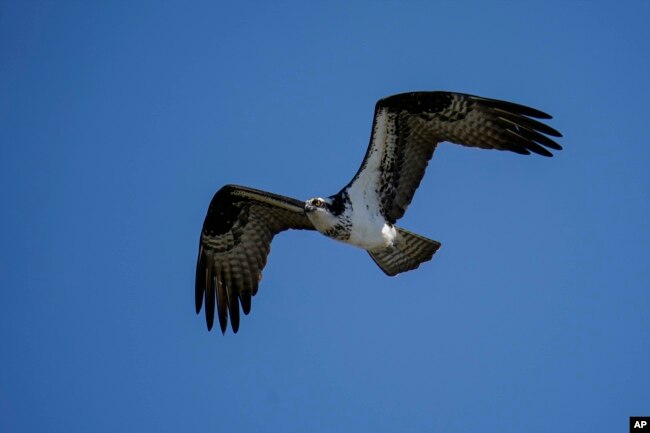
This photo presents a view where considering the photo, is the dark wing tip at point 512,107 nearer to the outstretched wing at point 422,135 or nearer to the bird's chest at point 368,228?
the outstretched wing at point 422,135

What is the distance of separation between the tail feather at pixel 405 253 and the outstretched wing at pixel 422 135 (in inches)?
12.1

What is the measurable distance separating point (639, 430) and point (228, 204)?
228 inches

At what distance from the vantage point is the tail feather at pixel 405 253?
1207 cm

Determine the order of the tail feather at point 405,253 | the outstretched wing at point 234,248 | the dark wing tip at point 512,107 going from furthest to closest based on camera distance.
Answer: the outstretched wing at point 234,248 → the tail feather at point 405,253 → the dark wing tip at point 512,107

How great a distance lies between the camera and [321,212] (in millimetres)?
11625

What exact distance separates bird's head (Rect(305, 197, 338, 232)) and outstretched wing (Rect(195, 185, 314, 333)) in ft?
2.82

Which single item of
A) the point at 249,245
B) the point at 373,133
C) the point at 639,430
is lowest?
the point at 639,430

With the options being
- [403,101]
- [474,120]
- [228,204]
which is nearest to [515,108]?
[474,120]

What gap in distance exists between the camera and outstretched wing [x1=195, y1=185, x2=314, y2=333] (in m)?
12.7

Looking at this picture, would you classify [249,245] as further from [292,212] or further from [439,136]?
[439,136]

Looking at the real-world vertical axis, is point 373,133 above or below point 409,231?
above

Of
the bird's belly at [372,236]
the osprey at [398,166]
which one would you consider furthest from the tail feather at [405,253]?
the bird's belly at [372,236]

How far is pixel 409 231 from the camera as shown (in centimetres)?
1203

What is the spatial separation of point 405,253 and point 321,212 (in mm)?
1317
